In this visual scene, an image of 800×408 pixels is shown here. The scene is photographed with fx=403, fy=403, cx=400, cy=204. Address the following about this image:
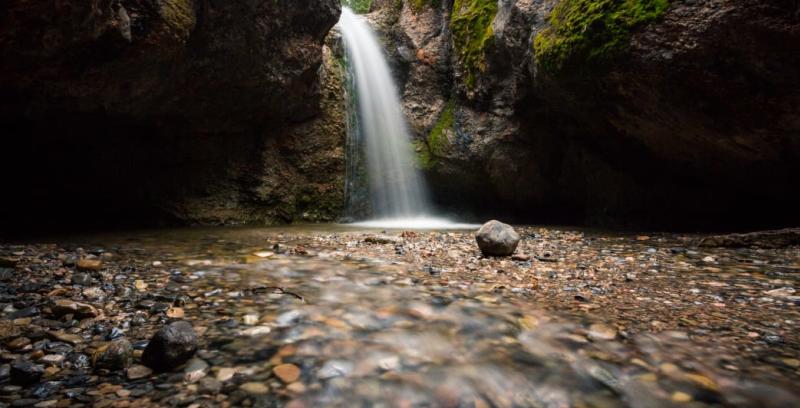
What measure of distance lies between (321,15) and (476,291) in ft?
23.9

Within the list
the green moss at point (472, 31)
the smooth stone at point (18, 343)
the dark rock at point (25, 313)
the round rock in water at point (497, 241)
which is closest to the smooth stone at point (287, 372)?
the smooth stone at point (18, 343)

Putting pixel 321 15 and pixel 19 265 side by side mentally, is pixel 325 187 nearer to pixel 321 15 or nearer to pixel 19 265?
pixel 321 15

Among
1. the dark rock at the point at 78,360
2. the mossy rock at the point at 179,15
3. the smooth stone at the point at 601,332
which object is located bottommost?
the dark rock at the point at 78,360

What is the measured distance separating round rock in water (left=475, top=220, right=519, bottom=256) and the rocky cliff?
10.8 ft

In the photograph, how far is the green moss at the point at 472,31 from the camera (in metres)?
9.09

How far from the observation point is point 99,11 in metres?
4.47

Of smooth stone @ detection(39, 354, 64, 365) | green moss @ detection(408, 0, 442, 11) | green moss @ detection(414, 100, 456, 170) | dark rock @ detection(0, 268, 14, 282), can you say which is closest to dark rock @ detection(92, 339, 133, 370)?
smooth stone @ detection(39, 354, 64, 365)

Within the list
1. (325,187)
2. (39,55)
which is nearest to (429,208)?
(325,187)

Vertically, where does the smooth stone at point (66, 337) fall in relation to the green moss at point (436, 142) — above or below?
below

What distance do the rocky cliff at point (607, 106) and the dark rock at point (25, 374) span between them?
21.8 feet

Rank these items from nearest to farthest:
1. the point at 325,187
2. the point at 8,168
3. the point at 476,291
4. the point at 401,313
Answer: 1. the point at 401,313
2. the point at 476,291
3. the point at 8,168
4. the point at 325,187

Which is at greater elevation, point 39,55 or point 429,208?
point 39,55

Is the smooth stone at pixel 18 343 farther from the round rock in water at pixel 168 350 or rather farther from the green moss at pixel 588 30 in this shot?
the green moss at pixel 588 30

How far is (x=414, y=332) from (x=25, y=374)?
1.73 metres
